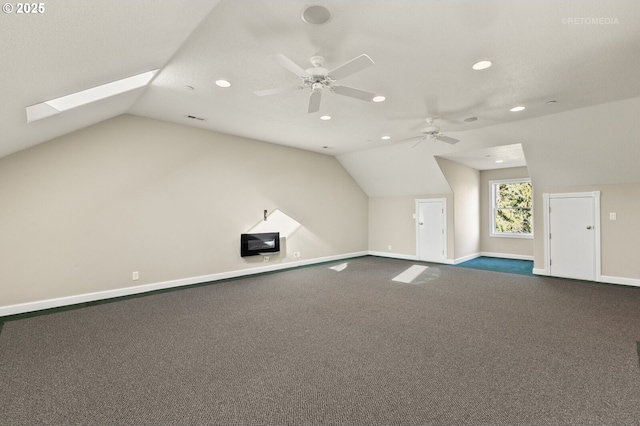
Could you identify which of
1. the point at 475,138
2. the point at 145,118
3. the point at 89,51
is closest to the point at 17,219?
the point at 145,118

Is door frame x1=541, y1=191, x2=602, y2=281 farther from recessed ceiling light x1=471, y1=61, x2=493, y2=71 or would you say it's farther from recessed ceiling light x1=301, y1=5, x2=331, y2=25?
recessed ceiling light x1=301, y1=5, x2=331, y2=25

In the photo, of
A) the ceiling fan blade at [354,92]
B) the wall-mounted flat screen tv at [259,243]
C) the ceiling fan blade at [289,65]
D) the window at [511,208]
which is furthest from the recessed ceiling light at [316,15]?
the window at [511,208]

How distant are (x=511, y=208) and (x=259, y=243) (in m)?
7.38

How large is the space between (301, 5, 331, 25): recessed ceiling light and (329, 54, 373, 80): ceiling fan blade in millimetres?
382

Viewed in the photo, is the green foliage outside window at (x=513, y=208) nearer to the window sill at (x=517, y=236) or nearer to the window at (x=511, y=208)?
the window at (x=511, y=208)

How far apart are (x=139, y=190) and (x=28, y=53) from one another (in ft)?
10.1

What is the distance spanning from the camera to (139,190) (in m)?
4.82

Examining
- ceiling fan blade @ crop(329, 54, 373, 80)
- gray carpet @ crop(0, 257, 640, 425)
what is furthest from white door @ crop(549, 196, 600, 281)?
ceiling fan blade @ crop(329, 54, 373, 80)

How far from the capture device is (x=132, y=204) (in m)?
4.75

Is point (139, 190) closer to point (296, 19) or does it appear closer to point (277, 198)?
point (277, 198)

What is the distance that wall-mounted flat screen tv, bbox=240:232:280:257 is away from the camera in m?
6.09

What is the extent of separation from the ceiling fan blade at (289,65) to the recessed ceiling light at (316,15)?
338mm

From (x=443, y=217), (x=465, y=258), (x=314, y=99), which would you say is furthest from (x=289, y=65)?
(x=465, y=258)

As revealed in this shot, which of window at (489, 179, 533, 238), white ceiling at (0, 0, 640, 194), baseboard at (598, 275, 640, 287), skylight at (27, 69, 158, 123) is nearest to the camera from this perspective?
white ceiling at (0, 0, 640, 194)
